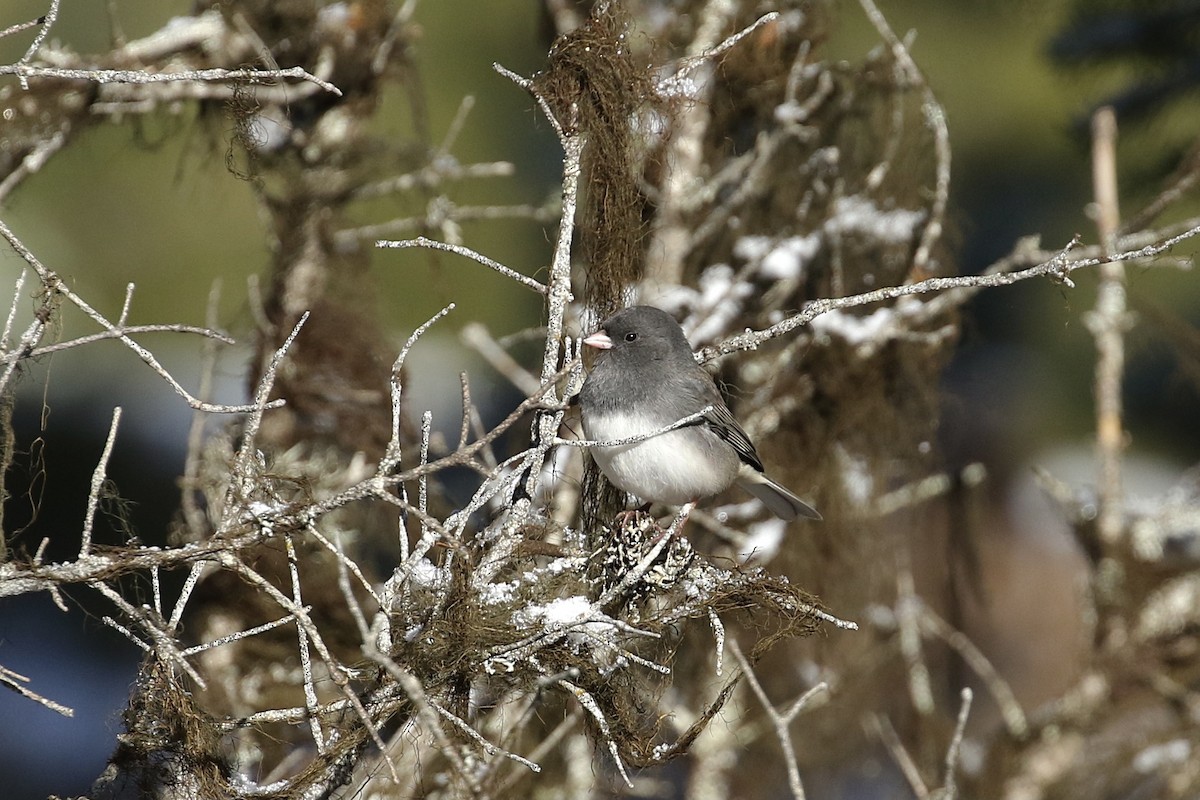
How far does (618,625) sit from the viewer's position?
63.9 inches

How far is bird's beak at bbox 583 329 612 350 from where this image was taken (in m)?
2.29

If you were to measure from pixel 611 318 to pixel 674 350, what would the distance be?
32 cm

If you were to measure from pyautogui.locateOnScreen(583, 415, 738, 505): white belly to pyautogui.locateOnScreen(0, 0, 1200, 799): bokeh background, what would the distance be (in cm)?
65

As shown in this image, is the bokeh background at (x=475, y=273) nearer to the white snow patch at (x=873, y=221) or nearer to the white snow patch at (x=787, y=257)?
the white snow patch at (x=873, y=221)

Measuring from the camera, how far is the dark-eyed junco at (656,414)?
233 cm

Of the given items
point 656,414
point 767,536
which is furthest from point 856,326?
point 656,414

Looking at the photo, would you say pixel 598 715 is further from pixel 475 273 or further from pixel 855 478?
pixel 475 273

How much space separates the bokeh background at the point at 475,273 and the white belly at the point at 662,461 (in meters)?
0.65

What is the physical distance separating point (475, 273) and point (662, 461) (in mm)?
2728

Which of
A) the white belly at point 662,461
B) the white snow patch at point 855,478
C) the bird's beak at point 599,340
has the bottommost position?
the white belly at point 662,461

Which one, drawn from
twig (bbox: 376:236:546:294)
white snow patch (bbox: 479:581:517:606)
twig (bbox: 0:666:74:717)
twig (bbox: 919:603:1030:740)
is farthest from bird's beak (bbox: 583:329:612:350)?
twig (bbox: 919:603:1030:740)

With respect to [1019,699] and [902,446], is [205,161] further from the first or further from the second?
[1019,699]

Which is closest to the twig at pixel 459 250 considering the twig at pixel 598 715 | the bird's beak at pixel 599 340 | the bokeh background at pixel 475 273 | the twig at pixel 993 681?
the bird's beak at pixel 599 340

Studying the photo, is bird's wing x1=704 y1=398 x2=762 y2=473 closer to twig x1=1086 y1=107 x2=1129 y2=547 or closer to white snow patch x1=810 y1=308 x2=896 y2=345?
white snow patch x1=810 y1=308 x2=896 y2=345
